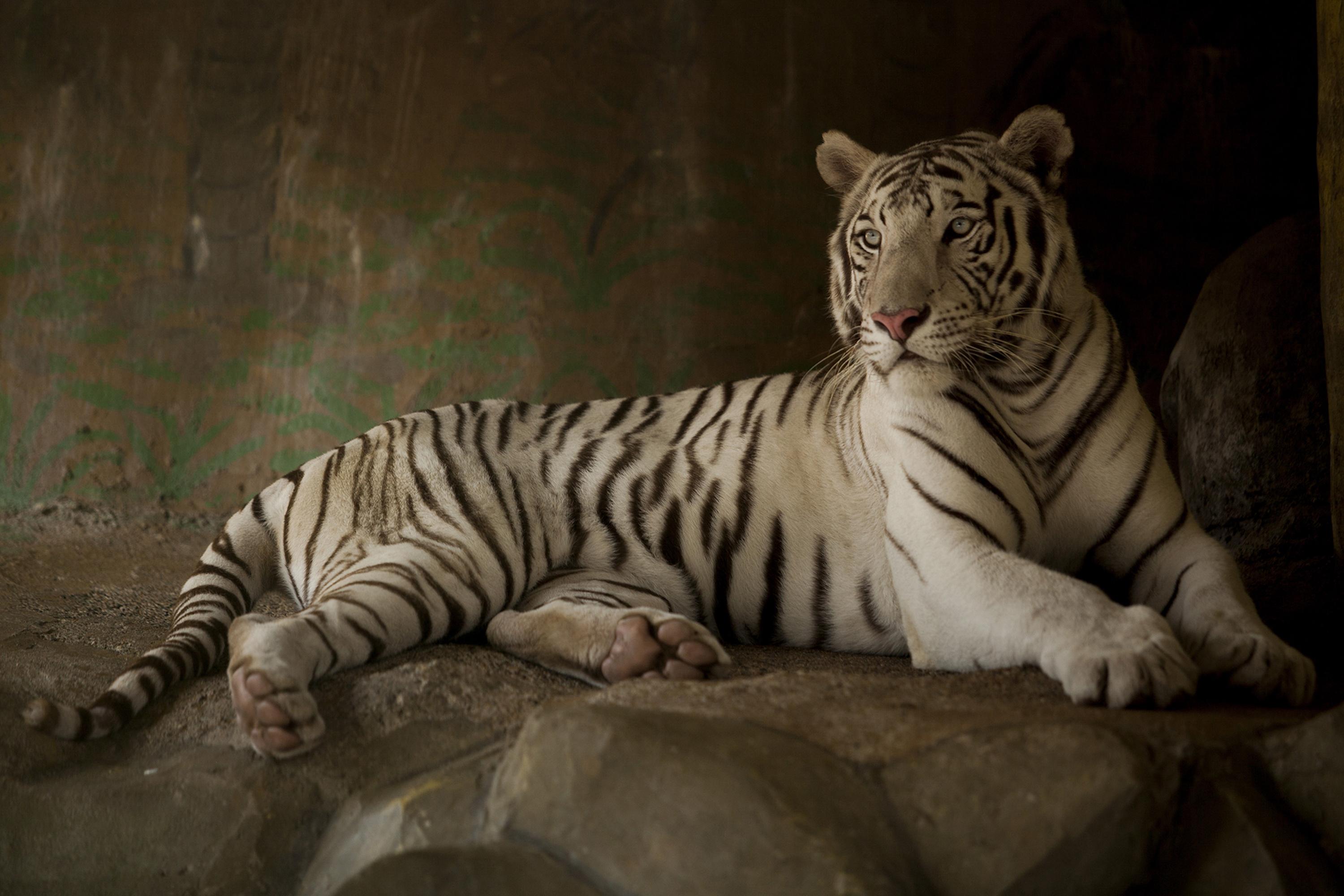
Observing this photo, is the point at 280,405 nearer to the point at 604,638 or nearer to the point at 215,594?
the point at 215,594

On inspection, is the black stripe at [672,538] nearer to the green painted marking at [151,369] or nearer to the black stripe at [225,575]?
the black stripe at [225,575]

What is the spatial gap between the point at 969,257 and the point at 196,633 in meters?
2.14

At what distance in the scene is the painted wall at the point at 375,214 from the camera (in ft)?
17.5

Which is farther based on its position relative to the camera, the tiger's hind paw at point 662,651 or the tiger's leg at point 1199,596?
the tiger's hind paw at point 662,651

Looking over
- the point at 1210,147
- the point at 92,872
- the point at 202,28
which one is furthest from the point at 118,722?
the point at 1210,147

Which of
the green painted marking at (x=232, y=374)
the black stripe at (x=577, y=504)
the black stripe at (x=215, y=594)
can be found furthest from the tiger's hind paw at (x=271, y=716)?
the green painted marking at (x=232, y=374)

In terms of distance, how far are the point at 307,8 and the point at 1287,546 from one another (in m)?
Result: 5.05

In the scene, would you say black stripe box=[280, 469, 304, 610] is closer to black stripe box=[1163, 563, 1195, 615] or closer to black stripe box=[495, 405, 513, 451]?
black stripe box=[495, 405, 513, 451]

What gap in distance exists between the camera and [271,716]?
221 cm

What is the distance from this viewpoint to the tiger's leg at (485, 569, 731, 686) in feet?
8.21

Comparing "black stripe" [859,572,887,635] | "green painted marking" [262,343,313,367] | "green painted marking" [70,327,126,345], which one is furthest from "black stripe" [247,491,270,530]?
"green painted marking" [70,327,126,345]

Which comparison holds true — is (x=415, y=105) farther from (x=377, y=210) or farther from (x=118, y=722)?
(x=118, y=722)

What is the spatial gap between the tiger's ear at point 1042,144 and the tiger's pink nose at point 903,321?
1.96 feet

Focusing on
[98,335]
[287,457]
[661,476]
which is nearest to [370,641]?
[661,476]
